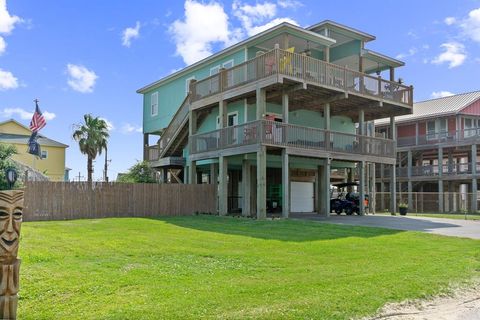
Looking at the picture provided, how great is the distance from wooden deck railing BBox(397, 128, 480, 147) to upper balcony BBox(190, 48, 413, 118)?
1461 centimetres

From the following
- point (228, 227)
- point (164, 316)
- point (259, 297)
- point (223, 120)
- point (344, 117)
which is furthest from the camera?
point (344, 117)

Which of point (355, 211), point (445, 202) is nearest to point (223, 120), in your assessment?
point (355, 211)

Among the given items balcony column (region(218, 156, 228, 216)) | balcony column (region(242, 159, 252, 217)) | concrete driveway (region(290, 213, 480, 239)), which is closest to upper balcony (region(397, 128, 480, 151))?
concrete driveway (region(290, 213, 480, 239))

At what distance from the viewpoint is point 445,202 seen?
3844 cm

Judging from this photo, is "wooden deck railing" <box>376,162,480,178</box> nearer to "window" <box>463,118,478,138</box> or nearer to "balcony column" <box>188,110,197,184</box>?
"window" <box>463,118,478,138</box>

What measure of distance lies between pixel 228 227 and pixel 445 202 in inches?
1091

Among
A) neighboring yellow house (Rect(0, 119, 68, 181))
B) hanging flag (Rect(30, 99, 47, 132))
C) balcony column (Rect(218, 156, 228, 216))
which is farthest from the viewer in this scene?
neighboring yellow house (Rect(0, 119, 68, 181))

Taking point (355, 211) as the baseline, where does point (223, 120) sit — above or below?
above

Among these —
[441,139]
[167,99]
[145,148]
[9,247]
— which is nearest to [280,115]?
[167,99]

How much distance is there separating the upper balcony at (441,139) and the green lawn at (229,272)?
2637 centimetres

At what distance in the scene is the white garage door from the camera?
28.0m

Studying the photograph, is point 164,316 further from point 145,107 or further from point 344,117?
point 145,107

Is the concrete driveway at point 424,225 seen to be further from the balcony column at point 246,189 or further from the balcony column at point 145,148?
the balcony column at point 145,148

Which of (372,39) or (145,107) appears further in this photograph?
(145,107)
